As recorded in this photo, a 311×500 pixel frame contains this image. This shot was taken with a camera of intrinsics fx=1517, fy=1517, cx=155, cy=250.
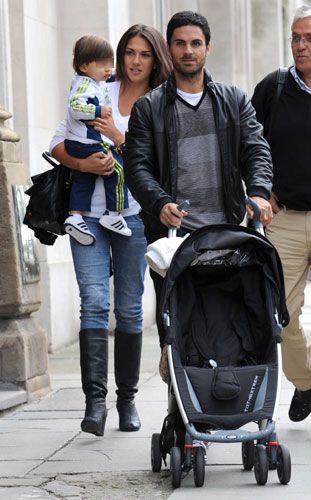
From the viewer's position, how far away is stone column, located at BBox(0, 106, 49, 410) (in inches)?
337

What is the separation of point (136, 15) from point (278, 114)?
6.95m

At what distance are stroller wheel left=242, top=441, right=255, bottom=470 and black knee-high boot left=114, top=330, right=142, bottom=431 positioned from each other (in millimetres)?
1255

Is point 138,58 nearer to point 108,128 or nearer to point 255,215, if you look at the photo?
point 108,128

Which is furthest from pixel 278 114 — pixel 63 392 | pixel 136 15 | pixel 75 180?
pixel 136 15

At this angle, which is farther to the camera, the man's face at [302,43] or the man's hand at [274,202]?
the man's hand at [274,202]

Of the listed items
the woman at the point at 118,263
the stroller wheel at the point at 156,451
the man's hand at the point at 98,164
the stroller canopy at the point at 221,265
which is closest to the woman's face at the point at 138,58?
the woman at the point at 118,263

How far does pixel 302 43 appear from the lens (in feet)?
23.4

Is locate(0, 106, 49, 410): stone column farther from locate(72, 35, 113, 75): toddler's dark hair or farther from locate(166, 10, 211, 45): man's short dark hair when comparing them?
locate(166, 10, 211, 45): man's short dark hair

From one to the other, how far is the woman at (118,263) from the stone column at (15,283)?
43.5 inches

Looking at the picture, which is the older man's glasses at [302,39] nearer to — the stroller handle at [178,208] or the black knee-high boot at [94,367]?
the stroller handle at [178,208]

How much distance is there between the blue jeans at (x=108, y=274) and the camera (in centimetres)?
734

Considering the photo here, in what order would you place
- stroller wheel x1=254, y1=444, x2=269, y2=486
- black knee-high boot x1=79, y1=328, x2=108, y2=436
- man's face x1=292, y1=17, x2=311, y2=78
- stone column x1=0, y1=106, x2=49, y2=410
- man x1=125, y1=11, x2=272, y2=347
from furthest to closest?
stone column x1=0, y1=106, x2=49, y2=410 < black knee-high boot x1=79, y1=328, x2=108, y2=436 < man's face x1=292, y1=17, x2=311, y2=78 < man x1=125, y1=11, x2=272, y2=347 < stroller wheel x1=254, y1=444, x2=269, y2=486

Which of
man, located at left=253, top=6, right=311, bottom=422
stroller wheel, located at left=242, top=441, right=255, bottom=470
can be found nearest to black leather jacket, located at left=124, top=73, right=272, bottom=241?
man, located at left=253, top=6, right=311, bottom=422

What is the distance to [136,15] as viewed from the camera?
46.0ft
